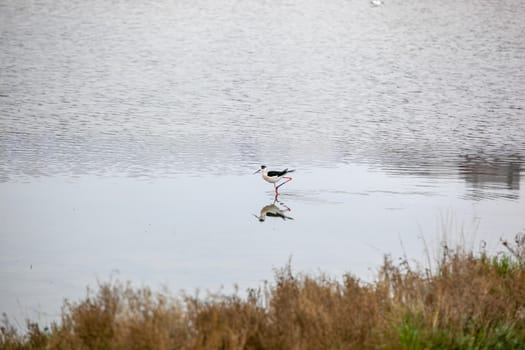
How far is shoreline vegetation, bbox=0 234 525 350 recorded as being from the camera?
27.2 feet

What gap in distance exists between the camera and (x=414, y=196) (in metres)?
17.4

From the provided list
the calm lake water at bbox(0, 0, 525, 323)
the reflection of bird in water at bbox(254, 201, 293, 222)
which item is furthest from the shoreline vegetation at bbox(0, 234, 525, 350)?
the reflection of bird in water at bbox(254, 201, 293, 222)

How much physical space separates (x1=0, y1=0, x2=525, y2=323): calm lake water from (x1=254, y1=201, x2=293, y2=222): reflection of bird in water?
8 centimetres

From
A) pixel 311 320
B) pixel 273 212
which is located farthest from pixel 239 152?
pixel 311 320

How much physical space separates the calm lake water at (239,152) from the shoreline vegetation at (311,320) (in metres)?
1.65

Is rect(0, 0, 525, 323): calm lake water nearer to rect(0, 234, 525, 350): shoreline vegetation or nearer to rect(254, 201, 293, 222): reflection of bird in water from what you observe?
rect(254, 201, 293, 222): reflection of bird in water

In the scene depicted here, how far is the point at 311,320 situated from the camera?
28.6ft

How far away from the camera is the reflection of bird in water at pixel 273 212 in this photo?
625 inches

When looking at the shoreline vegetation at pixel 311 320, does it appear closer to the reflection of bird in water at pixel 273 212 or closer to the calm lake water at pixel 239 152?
the calm lake water at pixel 239 152

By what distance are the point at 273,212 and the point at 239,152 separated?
5741 millimetres

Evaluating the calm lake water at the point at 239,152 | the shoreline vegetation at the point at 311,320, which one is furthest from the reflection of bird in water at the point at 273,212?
the shoreline vegetation at the point at 311,320

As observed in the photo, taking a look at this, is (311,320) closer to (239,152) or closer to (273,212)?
(273,212)

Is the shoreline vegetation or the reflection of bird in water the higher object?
the reflection of bird in water

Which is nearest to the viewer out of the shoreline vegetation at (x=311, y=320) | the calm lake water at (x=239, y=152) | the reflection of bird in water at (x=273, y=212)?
the shoreline vegetation at (x=311, y=320)
